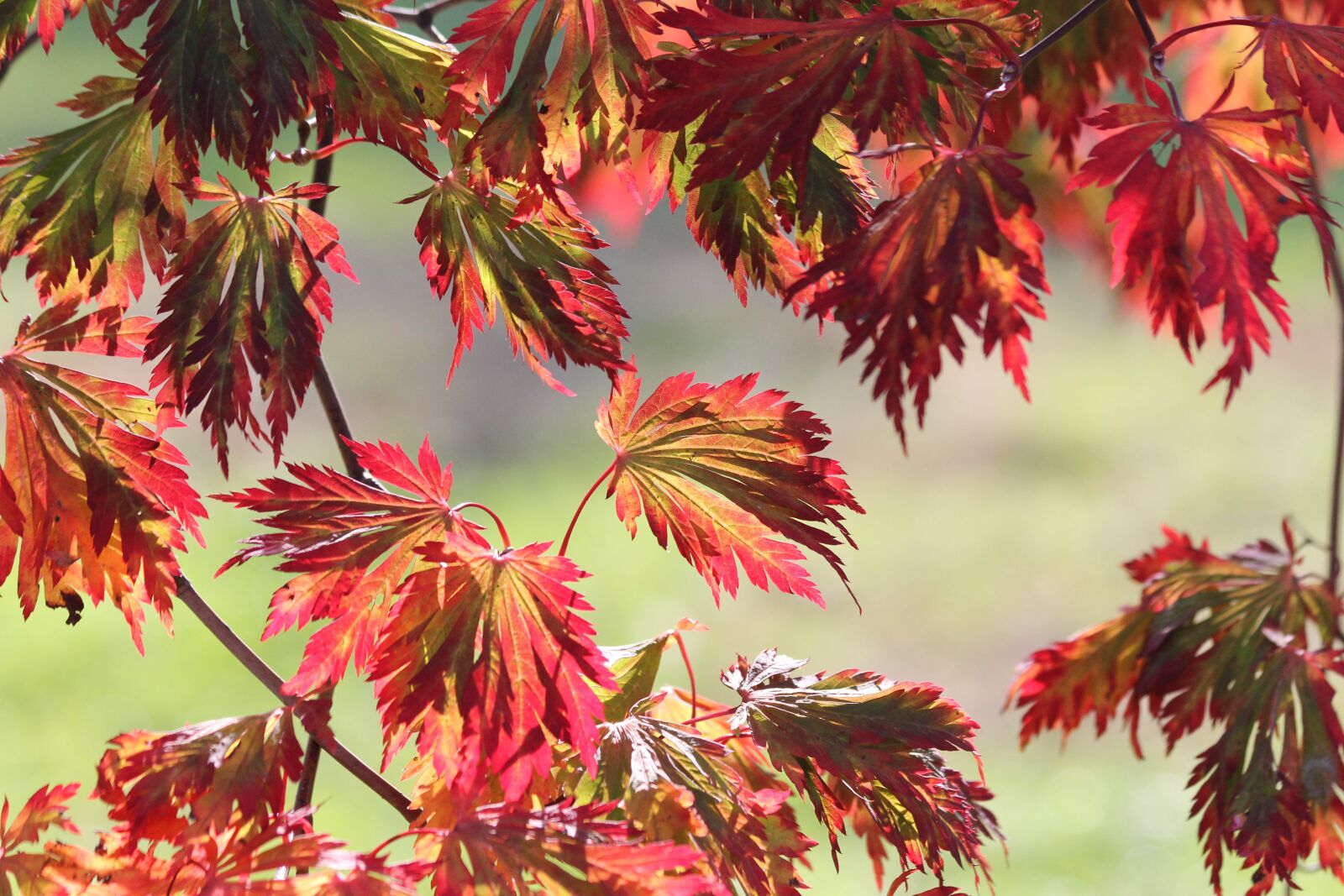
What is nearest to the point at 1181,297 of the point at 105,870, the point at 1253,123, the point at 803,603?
the point at 1253,123

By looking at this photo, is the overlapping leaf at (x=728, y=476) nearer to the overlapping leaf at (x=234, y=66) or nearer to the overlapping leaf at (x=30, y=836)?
the overlapping leaf at (x=234, y=66)

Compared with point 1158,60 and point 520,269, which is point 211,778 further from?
point 1158,60

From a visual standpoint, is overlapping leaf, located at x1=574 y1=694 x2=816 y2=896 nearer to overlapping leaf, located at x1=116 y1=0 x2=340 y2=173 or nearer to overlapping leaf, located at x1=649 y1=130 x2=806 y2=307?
overlapping leaf, located at x1=649 y1=130 x2=806 y2=307

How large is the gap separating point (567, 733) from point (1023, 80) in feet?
2.21

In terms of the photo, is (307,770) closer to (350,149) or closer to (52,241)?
(52,241)

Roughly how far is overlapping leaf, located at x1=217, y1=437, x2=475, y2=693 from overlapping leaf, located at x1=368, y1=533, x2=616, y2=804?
0.02 meters

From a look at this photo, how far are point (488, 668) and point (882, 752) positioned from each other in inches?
9.1

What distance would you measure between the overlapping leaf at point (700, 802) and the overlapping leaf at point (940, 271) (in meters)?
0.23

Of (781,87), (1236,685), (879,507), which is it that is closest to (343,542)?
(781,87)

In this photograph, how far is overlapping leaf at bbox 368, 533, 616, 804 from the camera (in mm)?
603

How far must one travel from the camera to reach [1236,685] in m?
0.99

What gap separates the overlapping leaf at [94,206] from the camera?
26.8 inches

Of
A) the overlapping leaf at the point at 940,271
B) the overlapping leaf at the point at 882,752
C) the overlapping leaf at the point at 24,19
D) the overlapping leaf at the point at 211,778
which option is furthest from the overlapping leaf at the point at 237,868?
the overlapping leaf at the point at 24,19

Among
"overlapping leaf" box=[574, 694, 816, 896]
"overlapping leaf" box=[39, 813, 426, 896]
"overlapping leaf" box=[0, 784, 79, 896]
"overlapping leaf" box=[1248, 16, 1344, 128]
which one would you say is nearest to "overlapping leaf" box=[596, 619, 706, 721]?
"overlapping leaf" box=[574, 694, 816, 896]
